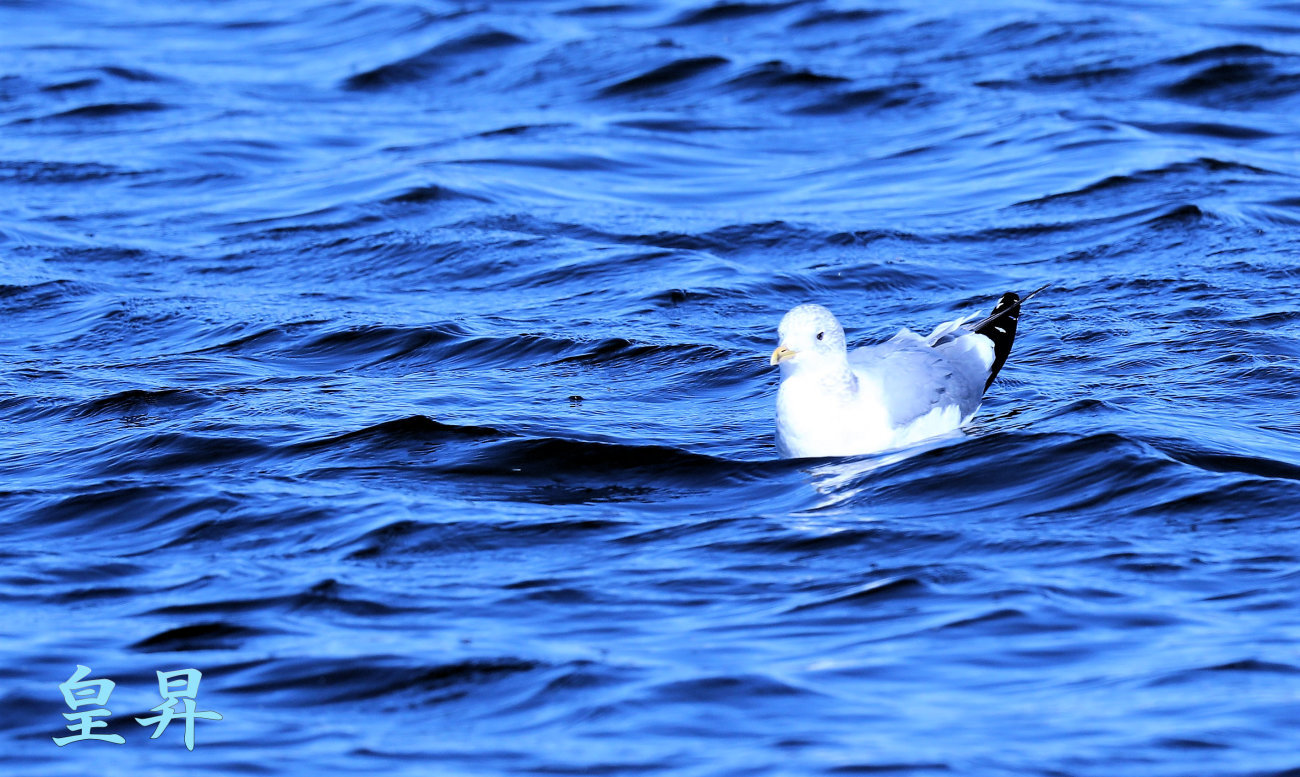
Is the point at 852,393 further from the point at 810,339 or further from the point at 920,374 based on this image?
the point at 920,374

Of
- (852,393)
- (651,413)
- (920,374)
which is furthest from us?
(651,413)

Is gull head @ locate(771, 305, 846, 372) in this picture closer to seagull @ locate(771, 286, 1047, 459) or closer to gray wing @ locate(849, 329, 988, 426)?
seagull @ locate(771, 286, 1047, 459)

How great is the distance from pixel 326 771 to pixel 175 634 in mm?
1044

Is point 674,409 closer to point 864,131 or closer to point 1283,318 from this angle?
point 1283,318

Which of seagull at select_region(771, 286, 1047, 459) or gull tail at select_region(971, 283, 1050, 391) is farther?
gull tail at select_region(971, 283, 1050, 391)

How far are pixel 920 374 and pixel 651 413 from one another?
4.13ft

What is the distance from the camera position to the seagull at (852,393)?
283 inches

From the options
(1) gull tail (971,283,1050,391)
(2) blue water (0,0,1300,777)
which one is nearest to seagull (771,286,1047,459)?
(2) blue water (0,0,1300,777)

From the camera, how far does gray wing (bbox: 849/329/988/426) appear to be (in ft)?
24.2

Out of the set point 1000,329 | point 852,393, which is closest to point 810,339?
point 852,393

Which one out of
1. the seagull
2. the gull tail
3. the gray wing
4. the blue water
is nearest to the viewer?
the blue water

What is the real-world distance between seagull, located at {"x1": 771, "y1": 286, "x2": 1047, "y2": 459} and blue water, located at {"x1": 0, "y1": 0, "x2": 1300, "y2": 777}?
0.43 feet

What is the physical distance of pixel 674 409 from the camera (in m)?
8.27

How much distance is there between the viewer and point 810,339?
7.32m
